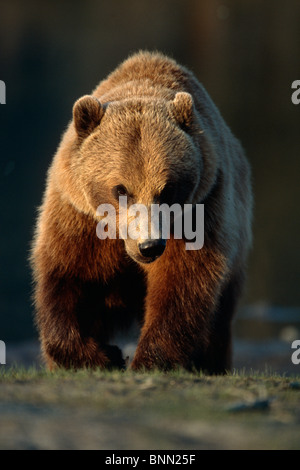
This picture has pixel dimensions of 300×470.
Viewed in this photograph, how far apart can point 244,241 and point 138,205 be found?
1.70 meters

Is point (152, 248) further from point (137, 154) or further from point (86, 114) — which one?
point (86, 114)

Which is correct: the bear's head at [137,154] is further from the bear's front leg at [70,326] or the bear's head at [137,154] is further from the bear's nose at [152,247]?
the bear's front leg at [70,326]

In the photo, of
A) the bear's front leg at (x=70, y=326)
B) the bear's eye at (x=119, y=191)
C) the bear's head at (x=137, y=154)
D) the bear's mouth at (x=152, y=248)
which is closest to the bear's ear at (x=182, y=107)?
the bear's head at (x=137, y=154)

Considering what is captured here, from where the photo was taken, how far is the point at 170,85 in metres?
5.43

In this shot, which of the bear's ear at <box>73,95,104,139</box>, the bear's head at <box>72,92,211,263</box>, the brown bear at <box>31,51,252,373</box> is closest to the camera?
the bear's head at <box>72,92,211,263</box>

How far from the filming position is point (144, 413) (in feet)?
10.8

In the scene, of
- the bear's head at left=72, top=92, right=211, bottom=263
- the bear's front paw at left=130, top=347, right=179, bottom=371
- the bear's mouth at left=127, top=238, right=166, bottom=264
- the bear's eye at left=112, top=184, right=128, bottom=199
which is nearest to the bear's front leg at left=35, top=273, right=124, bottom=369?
the bear's front paw at left=130, top=347, right=179, bottom=371

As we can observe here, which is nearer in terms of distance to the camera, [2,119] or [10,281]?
[10,281]

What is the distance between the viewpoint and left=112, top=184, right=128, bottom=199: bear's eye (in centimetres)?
467

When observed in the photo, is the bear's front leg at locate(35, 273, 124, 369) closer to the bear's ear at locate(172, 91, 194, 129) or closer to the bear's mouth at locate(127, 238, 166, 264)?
the bear's mouth at locate(127, 238, 166, 264)

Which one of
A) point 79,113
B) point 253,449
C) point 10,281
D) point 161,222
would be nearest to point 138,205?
point 161,222

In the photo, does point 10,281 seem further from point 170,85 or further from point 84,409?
point 84,409

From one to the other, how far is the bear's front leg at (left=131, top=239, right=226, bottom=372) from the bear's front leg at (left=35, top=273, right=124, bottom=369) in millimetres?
234

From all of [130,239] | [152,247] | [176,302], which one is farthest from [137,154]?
[176,302]
